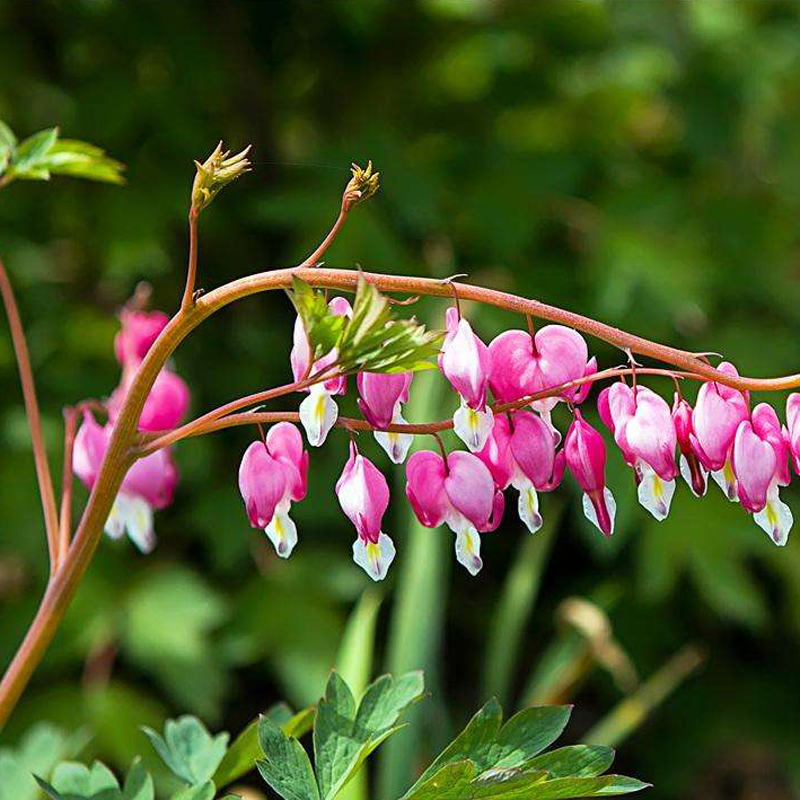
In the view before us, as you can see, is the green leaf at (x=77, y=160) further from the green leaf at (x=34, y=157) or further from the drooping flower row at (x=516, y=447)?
the drooping flower row at (x=516, y=447)

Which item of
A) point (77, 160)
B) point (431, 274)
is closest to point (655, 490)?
point (77, 160)

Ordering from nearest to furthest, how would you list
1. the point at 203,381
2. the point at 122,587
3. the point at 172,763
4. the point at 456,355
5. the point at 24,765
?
the point at 456,355 < the point at 172,763 < the point at 24,765 < the point at 122,587 < the point at 203,381

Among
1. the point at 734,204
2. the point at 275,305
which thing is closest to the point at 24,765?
the point at 275,305

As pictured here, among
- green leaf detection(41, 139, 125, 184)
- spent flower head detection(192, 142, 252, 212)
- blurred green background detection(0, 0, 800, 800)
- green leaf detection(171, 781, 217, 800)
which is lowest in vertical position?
blurred green background detection(0, 0, 800, 800)

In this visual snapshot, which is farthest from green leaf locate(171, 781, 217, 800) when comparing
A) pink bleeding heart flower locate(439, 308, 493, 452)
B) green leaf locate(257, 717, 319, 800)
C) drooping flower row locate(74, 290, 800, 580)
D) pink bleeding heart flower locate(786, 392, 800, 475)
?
pink bleeding heart flower locate(786, 392, 800, 475)

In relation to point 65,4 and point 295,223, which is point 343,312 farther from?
point 65,4

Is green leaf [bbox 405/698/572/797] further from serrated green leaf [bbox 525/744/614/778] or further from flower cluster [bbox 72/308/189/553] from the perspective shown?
flower cluster [bbox 72/308/189/553]

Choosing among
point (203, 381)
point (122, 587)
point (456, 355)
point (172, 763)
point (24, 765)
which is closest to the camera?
point (456, 355)
